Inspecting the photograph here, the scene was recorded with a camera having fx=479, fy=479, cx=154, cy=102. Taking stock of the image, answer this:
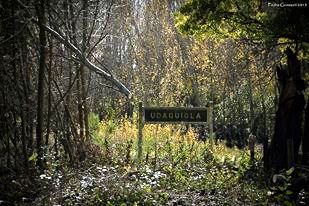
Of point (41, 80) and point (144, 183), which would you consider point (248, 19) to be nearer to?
point (144, 183)

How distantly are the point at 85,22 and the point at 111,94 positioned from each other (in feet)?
38.6

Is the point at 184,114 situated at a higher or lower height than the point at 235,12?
lower

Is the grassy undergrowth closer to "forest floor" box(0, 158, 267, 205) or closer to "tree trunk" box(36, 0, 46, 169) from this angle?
"forest floor" box(0, 158, 267, 205)

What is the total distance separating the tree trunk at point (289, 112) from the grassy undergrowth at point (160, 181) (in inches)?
19.9

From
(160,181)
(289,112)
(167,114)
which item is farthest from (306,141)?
(167,114)

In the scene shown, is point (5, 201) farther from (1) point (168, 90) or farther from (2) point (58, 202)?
(1) point (168, 90)

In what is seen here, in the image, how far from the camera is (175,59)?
56.4 feet

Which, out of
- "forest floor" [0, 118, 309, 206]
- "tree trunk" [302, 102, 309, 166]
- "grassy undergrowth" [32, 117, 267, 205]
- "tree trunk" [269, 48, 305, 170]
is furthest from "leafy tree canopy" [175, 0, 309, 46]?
"grassy undergrowth" [32, 117, 267, 205]

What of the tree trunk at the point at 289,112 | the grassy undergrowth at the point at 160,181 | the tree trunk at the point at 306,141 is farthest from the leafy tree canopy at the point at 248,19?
the grassy undergrowth at the point at 160,181

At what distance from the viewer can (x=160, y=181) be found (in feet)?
23.4

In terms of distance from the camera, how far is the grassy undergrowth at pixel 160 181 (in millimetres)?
6035

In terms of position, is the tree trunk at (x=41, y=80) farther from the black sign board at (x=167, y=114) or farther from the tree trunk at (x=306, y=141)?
the tree trunk at (x=306, y=141)

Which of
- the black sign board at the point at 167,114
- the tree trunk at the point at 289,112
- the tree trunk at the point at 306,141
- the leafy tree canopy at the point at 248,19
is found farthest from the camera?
the black sign board at the point at 167,114

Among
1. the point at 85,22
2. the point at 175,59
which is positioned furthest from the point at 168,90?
the point at 85,22
